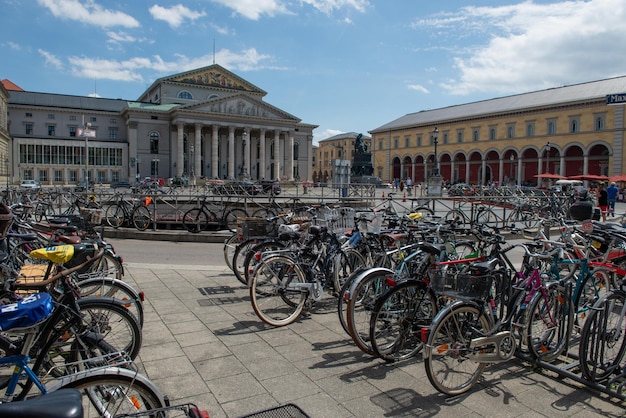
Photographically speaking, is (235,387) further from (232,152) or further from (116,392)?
(232,152)

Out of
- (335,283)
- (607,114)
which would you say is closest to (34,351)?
(335,283)

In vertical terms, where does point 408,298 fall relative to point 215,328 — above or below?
above

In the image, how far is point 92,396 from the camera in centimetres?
264

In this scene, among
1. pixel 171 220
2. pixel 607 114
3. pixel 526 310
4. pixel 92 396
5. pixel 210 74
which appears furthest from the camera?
pixel 210 74

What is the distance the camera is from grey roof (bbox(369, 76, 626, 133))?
2435 inches

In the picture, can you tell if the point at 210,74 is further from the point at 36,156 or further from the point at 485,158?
the point at 485,158

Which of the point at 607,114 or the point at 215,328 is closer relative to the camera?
the point at 215,328

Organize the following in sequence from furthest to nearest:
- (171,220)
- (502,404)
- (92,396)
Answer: (171,220)
(502,404)
(92,396)

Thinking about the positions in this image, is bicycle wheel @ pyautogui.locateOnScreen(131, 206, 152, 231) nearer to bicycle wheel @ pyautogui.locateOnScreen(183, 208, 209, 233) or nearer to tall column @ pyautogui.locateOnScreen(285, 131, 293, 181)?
bicycle wheel @ pyautogui.locateOnScreen(183, 208, 209, 233)

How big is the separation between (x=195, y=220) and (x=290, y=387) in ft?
36.5

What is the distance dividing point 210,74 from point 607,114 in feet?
228

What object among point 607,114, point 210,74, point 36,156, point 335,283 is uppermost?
point 210,74

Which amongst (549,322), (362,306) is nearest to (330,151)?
(362,306)

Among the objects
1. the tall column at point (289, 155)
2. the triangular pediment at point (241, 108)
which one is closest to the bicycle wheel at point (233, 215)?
the triangular pediment at point (241, 108)
